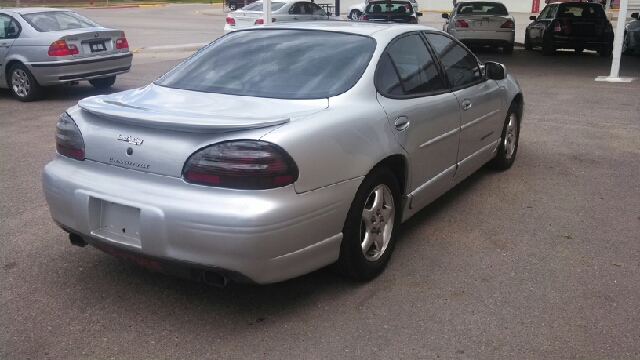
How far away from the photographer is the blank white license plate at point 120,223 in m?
3.39

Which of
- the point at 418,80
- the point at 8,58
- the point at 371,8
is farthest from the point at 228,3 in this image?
the point at 418,80

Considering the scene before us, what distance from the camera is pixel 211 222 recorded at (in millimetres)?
3215

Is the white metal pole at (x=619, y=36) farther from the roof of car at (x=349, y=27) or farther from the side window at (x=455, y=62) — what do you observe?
the roof of car at (x=349, y=27)

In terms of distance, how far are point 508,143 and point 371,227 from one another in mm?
3046

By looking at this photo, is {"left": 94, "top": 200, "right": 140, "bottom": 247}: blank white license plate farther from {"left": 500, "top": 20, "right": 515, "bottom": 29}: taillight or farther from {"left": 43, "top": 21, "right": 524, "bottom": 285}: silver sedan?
{"left": 500, "top": 20, "right": 515, "bottom": 29}: taillight

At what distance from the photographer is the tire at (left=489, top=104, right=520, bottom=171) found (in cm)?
A: 638

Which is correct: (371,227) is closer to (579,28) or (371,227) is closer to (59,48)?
(59,48)

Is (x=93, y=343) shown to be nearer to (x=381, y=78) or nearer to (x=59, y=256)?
(x=59, y=256)

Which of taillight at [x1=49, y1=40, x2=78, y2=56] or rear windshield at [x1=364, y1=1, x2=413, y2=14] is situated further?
rear windshield at [x1=364, y1=1, x2=413, y2=14]

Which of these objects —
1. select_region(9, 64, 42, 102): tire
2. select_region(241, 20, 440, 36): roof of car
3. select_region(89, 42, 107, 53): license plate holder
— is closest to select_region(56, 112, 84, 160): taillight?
select_region(241, 20, 440, 36): roof of car

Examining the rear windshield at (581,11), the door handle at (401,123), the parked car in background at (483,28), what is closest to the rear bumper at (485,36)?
the parked car in background at (483,28)

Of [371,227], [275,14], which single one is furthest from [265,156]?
[275,14]

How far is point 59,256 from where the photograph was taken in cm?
448

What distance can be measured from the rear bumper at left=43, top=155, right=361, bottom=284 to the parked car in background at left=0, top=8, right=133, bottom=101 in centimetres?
758
